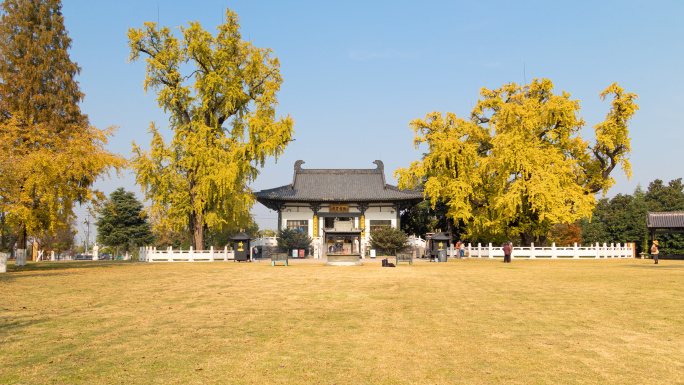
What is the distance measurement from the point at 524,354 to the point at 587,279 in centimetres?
1106

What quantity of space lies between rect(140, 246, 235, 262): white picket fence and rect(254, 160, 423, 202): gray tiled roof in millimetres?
8094

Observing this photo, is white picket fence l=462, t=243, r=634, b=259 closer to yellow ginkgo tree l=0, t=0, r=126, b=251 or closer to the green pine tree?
yellow ginkgo tree l=0, t=0, r=126, b=251

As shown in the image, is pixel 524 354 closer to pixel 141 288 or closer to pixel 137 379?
pixel 137 379

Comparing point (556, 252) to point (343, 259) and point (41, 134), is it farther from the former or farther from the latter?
point (41, 134)

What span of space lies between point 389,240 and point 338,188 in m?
8.40

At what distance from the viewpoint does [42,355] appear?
5586 millimetres

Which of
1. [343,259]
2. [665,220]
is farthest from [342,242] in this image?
[665,220]

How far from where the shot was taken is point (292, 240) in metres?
37.3

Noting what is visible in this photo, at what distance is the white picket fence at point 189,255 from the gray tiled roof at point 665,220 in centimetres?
2747

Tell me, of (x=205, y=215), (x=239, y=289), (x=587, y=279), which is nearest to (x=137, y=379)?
(x=239, y=289)

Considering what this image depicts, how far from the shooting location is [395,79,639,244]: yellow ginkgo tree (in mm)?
29891

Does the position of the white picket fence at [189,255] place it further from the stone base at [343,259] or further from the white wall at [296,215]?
the white wall at [296,215]

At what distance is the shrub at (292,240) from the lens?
37278 millimetres

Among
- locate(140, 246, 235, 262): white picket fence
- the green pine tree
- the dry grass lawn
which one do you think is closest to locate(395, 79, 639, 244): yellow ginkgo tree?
locate(140, 246, 235, 262): white picket fence
